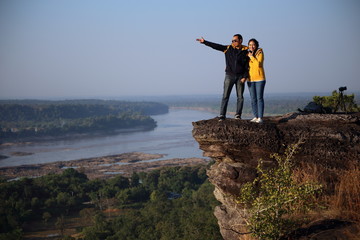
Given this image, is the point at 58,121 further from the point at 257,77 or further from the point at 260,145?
the point at 260,145

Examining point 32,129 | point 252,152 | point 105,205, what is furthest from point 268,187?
point 32,129

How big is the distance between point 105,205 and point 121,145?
98.0 feet

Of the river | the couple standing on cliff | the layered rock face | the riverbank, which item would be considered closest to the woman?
the couple standing on cliff

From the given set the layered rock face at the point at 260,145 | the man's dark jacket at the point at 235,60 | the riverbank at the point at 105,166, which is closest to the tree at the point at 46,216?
the riverbank at the point at 105,166

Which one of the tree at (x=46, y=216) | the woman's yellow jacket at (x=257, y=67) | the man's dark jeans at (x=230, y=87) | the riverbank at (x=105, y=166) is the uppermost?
the woman's yellow jacket at (x=257, y=67)

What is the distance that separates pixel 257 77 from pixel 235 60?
524 millimetres

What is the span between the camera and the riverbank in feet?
142

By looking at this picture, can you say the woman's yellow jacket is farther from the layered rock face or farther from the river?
the river

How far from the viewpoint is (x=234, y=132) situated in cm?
582

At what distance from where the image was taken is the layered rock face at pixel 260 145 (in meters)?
5.51

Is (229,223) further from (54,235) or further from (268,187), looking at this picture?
(54,235)

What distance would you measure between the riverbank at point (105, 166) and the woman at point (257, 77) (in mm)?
38025

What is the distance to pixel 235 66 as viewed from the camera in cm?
625

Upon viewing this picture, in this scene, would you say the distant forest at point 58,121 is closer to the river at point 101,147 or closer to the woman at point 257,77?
the river at point 101,147
